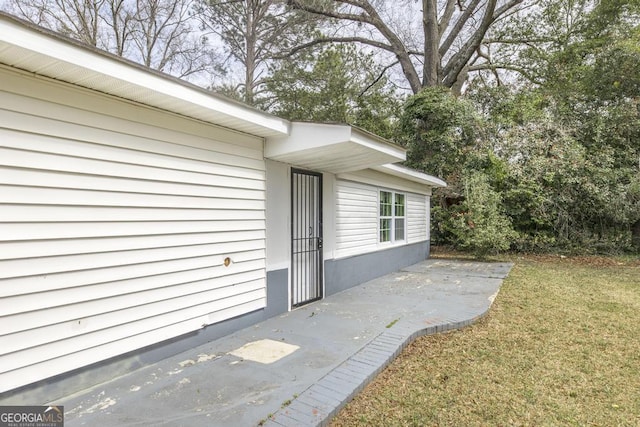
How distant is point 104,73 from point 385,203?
6.82m

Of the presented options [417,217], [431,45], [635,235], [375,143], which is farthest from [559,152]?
[375,143]

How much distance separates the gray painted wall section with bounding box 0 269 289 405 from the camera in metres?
2.57

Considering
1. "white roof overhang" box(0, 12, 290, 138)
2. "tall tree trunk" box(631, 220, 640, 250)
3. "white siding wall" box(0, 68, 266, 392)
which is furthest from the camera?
"tall tree trunk" box(631, 220, 640, 250)

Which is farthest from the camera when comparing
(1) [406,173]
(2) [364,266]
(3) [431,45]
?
(3) [431,45]

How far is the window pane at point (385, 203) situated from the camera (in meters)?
8.41

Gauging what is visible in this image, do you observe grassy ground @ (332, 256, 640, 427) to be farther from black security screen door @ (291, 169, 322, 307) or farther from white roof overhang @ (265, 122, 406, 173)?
white roof overhang @ (265, 122, 406, 173)

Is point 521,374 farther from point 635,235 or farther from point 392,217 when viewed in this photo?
point 635,235

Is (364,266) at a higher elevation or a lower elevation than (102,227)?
lower

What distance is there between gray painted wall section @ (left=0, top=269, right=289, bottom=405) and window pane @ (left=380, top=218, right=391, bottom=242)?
4.10m

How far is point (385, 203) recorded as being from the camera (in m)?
8.60

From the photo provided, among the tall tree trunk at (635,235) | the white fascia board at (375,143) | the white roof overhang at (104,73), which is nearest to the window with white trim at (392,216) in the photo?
the white fascia board at (375,143)

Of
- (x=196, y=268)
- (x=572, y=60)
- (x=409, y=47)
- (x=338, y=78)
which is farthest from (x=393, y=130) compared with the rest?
(x=196, y=268)

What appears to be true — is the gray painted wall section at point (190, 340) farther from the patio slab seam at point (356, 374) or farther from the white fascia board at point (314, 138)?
the white fascia board at point (314, 138)

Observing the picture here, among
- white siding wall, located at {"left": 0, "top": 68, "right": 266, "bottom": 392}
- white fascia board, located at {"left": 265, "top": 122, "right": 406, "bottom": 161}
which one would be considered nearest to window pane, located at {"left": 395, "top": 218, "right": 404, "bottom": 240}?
white fascia board, located at {"left": 265, "top": 122, "right": 406, "bottom": 161}
